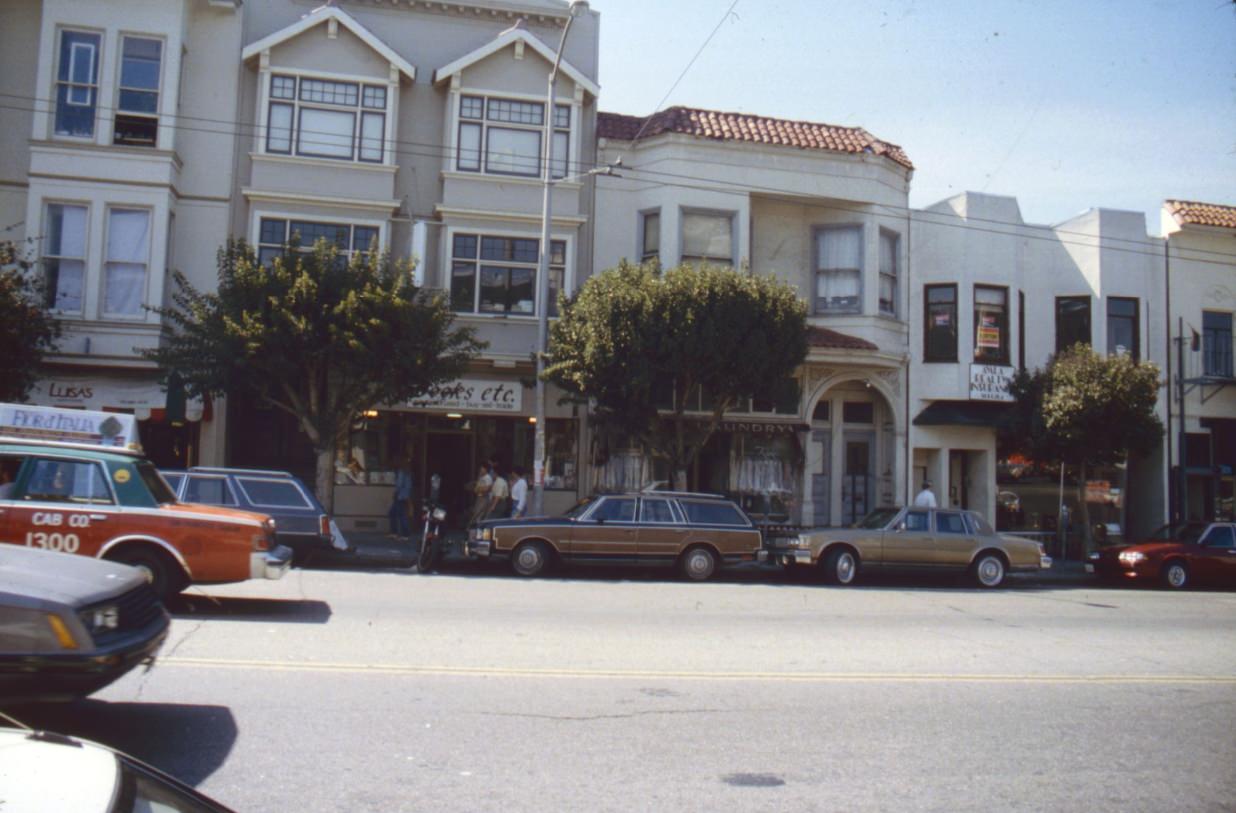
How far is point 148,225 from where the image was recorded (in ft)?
66.8

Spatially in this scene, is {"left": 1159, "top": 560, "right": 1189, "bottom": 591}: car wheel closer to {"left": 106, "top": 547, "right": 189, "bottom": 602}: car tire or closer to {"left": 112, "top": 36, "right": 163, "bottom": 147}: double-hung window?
{"left": 106, "top": 547, "right": 189, "bottom": 602}: car tire

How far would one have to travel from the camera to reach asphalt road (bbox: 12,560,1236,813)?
5.70 metres

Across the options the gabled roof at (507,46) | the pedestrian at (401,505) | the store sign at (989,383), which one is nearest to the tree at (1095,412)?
the store sign at (989,383)

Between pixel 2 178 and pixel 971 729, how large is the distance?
69.0ft

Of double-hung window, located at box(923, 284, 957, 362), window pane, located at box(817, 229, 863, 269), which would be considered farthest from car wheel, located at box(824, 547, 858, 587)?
window pane, located at box(817, 229, 863, 269)

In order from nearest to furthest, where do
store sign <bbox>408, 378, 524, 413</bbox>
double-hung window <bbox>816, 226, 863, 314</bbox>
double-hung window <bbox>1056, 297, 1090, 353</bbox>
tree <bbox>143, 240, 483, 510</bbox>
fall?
tree <bbox>143, 240, 483, 510</bbox> < store sign <bbox>408, 378, 524, 413</bbox> < double-hung window <bbox>816, 226, 863, 314</bbox> < double-hung window <bbox>1056, 297, 1090, 353</bbox>

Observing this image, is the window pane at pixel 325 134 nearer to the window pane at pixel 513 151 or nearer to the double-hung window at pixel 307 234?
the double-hung window at pixel 307 234

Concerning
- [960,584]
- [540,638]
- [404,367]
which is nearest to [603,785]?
[540,638]

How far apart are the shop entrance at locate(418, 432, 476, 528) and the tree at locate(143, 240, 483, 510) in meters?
3.86

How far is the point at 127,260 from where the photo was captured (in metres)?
20.3

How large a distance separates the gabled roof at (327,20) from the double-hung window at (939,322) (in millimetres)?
13218

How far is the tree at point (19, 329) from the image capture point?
17.2 metres

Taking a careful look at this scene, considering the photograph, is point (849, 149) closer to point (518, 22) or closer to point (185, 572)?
point (518, 22)

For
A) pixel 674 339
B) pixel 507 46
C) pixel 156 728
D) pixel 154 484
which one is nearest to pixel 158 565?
pixel 154 484
